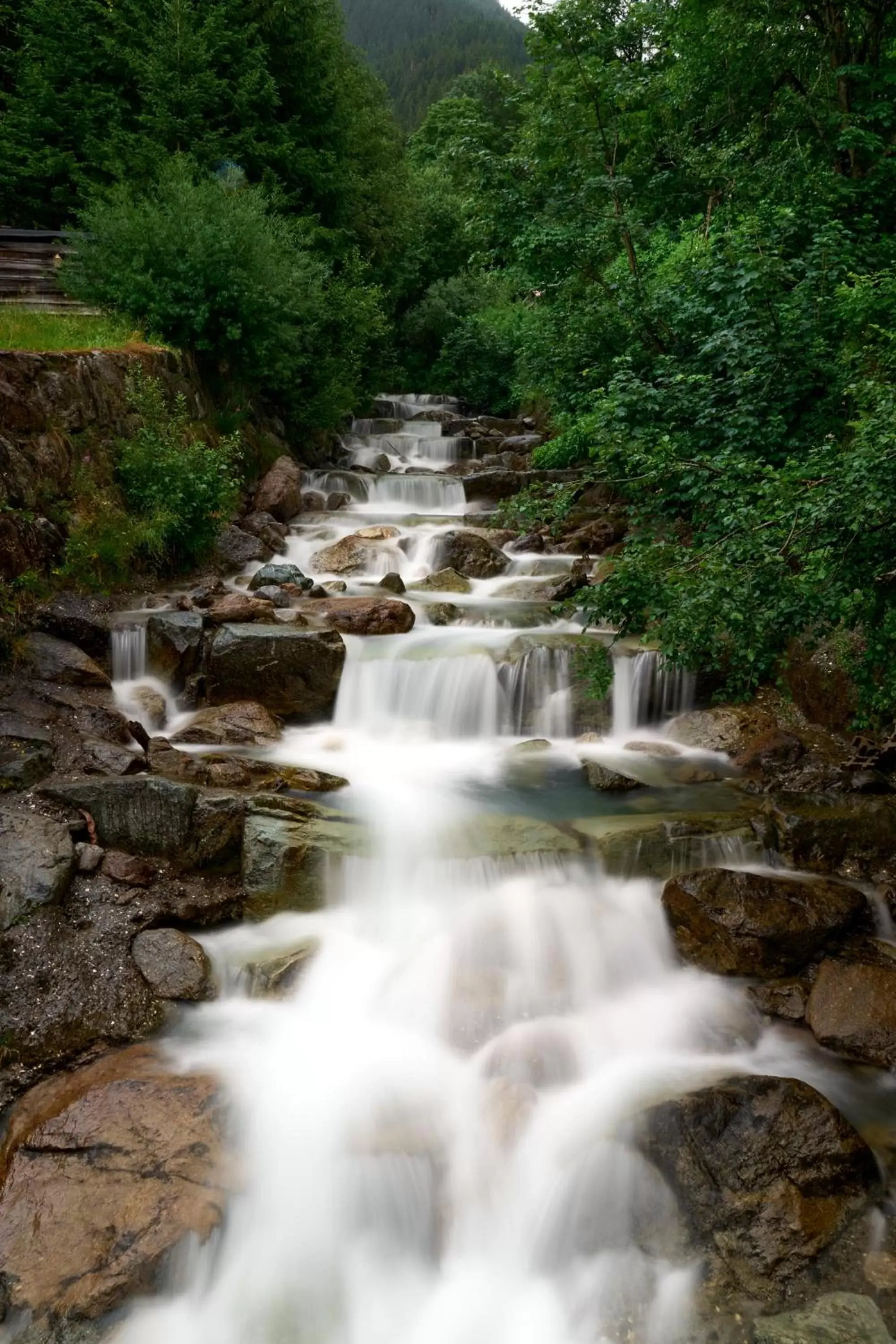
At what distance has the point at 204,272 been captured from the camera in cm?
1256

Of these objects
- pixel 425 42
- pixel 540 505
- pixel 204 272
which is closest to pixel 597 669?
pixel 540 505

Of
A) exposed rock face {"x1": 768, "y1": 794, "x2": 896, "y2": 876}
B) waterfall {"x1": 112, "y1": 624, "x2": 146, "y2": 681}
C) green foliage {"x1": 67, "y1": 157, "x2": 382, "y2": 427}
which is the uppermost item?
green foliage {"x1": 67, "y1": 157, "x2": 382, "y2": 427}

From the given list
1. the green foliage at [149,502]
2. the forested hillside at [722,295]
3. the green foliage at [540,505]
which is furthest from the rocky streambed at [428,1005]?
the green foliage at [540,505]

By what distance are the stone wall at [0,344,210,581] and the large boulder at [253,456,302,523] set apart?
3.41 m

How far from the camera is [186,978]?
203 inches

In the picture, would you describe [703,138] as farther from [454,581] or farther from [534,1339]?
[534,1339]

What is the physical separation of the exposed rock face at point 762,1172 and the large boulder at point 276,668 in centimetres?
534

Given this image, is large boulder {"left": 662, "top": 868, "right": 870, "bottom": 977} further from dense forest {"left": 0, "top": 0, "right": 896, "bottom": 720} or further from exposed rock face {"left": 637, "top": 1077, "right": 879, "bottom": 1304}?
dense forest {"left": 0, "top": 0, "right": 896, "bottom": 720}

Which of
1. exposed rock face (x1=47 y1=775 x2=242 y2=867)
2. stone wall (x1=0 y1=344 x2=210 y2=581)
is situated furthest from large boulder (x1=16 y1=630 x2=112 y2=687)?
exposed rock face (x1=47 y1=775 x2=242 y2=867)

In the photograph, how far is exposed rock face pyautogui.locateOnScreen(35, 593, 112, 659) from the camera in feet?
27.7

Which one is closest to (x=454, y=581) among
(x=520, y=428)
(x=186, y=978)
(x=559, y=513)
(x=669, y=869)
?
(x=559, y=513)

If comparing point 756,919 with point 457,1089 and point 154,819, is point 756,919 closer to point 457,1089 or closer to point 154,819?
point 457,1089

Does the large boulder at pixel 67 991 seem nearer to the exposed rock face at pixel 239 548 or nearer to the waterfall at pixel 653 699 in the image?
the waterfall at pixel 653 699

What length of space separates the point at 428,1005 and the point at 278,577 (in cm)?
723
